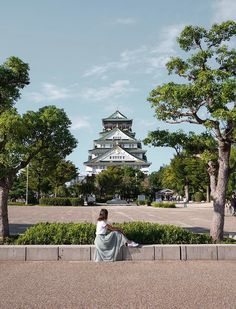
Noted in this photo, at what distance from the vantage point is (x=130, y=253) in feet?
31.3

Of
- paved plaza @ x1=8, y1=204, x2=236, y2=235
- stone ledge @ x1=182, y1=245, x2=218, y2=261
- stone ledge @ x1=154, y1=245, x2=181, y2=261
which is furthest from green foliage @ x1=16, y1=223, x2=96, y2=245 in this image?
paved plaza @ x1=8, y1=204, x2=236, y2=235

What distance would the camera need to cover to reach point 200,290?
6738 mm

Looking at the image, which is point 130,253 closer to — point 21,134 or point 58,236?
point 58,236

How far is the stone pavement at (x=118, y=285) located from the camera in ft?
19.6

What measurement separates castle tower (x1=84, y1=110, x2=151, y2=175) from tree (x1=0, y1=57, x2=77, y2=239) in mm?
83340

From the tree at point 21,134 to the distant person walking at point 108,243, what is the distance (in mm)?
3335

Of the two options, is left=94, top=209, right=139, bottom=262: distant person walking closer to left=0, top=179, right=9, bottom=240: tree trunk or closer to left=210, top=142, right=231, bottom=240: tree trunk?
left=210, top=142, right=231, bottom=240: tree trunk

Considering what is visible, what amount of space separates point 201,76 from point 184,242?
4.30 m

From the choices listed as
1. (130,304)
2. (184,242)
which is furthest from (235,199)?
(130,304)

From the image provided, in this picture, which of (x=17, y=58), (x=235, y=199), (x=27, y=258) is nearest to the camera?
(x=27, y=258)

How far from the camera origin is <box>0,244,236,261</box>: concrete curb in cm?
946

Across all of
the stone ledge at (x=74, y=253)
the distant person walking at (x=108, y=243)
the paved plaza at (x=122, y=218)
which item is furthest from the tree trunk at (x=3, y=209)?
the paved plaza at (x=122, y=218)

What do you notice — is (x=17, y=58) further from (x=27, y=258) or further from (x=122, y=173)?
(x=122, y=173)

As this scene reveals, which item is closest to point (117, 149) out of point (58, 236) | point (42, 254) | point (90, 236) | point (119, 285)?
point (90, 236)
